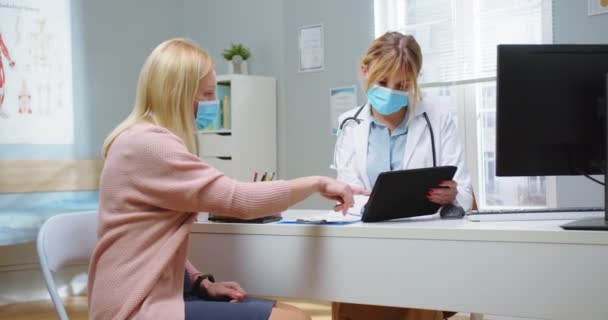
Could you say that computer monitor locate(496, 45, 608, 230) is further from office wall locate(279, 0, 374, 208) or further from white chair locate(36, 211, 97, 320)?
office wall locate(279, 0, 374, 208)

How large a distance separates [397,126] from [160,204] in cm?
103

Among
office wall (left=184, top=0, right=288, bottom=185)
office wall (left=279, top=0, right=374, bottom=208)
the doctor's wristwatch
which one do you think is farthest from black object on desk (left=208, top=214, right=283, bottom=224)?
office wall (left=184, top=0, right=288, bottom=185)

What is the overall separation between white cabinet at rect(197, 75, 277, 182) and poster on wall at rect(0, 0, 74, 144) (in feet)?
3.09

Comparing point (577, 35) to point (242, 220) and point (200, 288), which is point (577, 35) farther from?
point (200, 288)

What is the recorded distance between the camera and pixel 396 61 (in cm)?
212

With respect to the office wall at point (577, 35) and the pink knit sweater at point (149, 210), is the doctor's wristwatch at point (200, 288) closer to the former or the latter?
the pink knit sweater at point (149, 210)

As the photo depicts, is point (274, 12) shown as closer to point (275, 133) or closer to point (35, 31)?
point (275, 133)

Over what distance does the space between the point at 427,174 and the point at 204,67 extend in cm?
60

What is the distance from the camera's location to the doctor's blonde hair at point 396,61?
212 centimetres

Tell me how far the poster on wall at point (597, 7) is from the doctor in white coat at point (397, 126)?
1.44 m

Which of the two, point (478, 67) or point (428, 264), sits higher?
point (478, 67)

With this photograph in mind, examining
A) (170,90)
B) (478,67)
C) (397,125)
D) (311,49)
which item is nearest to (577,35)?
(478,67)

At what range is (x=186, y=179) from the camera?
141 centimetres

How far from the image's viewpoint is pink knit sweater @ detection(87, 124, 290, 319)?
140 cm
